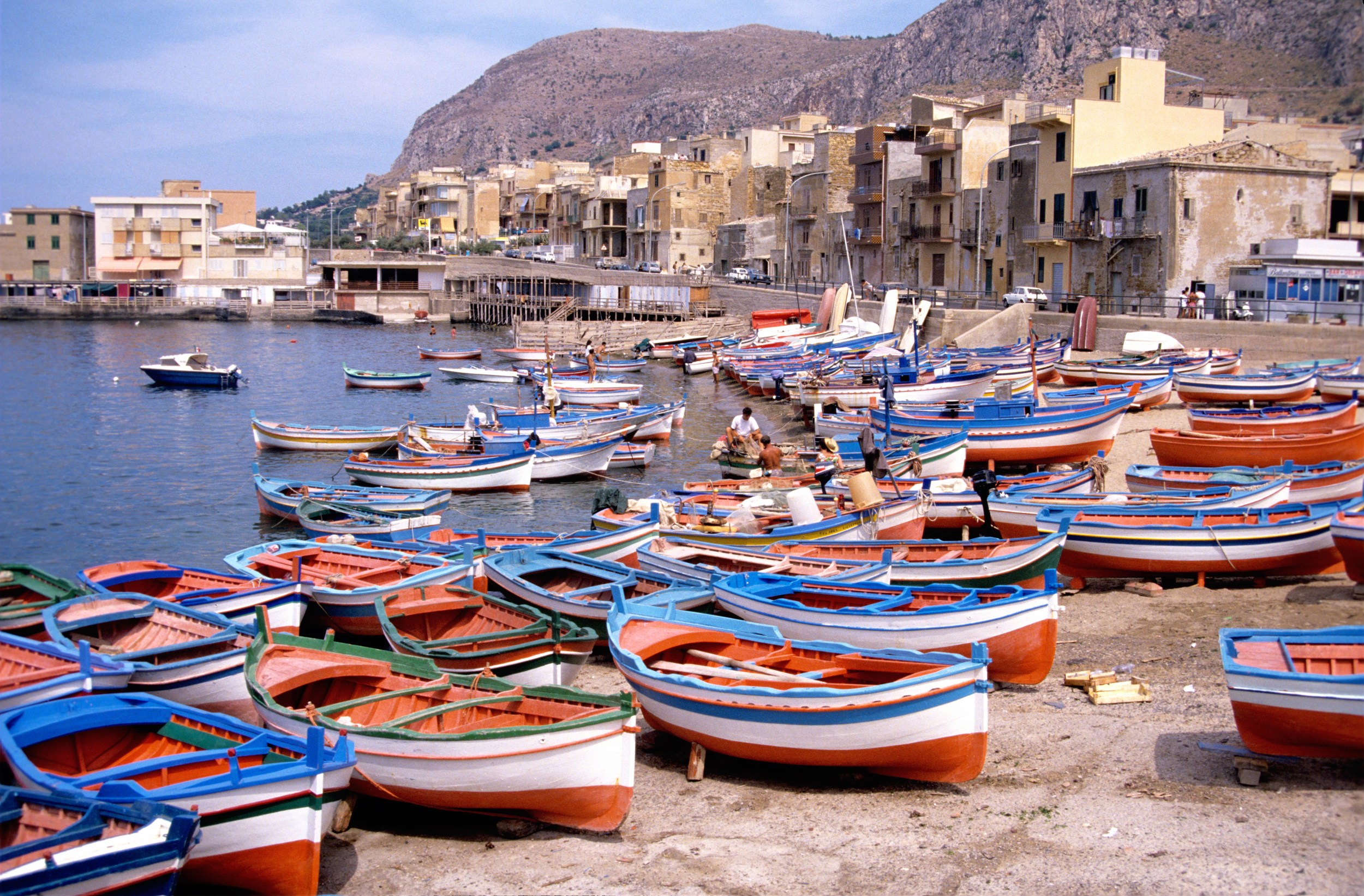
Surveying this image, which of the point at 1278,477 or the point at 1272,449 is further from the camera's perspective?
the point at 1272,449

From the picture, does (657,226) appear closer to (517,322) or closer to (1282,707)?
(517,322)

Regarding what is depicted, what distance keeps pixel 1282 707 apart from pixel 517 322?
210 ft

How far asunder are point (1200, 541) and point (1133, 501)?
204 centimetres

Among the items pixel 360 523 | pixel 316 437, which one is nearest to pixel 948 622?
pixel 360 523

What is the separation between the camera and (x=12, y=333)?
78.0 m

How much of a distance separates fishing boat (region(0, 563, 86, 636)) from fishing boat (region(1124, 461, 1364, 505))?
50.1 feet

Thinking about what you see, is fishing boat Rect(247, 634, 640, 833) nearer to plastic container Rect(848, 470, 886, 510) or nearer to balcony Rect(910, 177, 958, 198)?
plastic container Rect(848, 470, 886, 510)

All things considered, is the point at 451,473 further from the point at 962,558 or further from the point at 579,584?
the point at 962,558

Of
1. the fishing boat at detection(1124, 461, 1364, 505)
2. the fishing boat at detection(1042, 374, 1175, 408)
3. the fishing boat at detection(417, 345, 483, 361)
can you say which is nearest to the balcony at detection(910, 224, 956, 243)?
the fishing boat at detection(417, 345, 483, 361)

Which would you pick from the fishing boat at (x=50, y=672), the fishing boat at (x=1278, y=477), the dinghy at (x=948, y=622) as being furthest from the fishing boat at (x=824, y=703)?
the fishing boat at (x=1278, y=477)

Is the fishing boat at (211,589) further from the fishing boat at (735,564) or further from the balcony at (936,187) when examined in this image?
the balcony at (936,187)

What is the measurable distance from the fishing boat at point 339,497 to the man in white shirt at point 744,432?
239 inches

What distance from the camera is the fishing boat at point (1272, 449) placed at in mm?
20562

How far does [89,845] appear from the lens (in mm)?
6520
